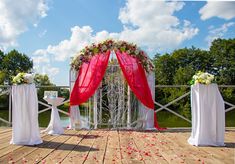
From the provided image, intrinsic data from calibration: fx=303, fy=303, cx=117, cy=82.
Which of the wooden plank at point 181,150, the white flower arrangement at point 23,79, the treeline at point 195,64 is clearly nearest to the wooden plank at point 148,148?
the wooden plank at point 181,150

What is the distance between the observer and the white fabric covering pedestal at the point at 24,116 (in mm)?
4848

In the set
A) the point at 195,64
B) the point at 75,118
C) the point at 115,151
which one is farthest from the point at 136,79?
the point at 195,64

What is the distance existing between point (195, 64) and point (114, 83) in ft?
61.3

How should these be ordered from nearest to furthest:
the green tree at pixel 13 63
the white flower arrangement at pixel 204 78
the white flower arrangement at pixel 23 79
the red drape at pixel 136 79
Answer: the white flower arrangement at pixel 204 78 < the white flower arrangement at pixel 23 79 < the red drape at pixel 136 79 < the green tree at pixel 13 63

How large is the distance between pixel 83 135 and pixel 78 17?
3.10 m

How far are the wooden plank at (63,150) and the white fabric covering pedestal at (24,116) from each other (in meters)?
0.51

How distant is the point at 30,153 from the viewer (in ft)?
13.4

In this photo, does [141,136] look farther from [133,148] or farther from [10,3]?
[10,3]

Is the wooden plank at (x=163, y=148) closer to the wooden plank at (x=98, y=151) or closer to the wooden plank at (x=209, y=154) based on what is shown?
the wooden plank at (x=209, y=154)

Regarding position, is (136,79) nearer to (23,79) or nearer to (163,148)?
(163,148)

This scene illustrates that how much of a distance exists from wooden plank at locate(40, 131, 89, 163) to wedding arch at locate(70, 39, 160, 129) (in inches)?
54.2

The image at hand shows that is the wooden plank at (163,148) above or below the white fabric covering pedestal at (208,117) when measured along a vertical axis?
below

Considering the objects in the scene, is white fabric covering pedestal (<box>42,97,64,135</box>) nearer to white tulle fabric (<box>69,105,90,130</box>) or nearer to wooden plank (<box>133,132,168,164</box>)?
white tulle fabric (<box>69,105,90,130</box>)

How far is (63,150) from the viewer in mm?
4328
